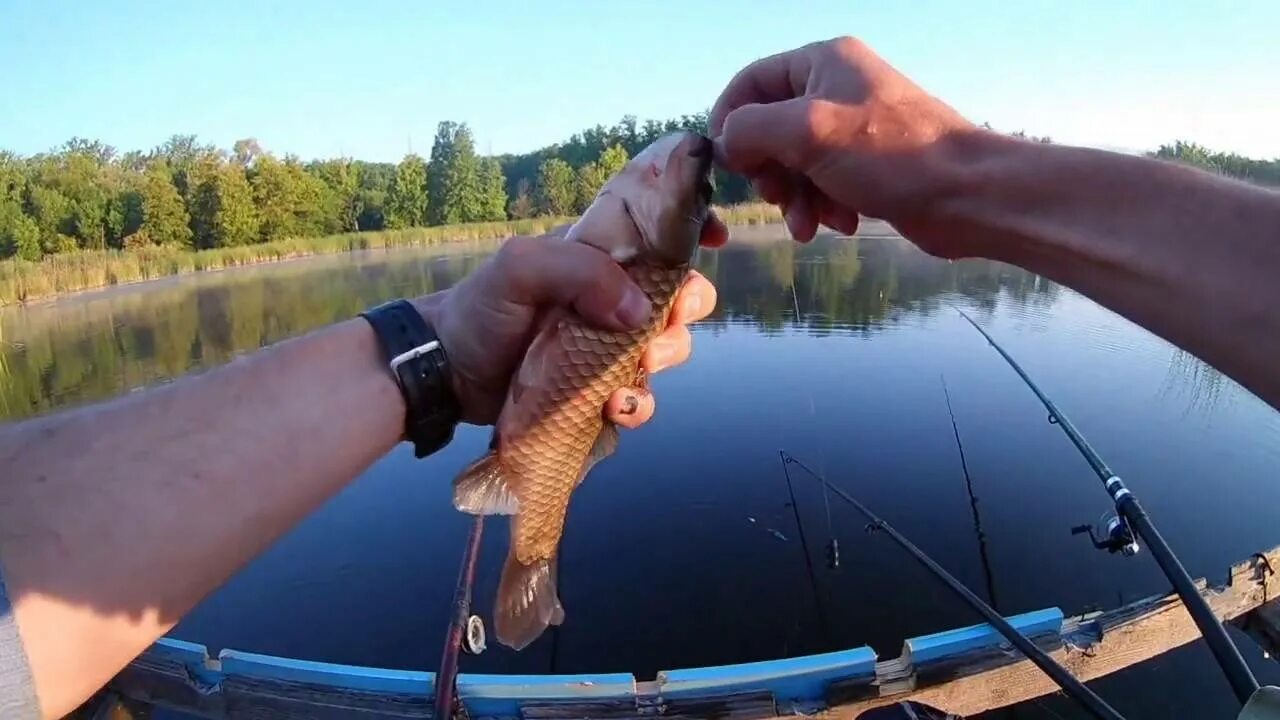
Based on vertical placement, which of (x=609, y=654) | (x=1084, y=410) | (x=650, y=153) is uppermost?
(x=650, y=153)

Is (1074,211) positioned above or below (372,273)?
above

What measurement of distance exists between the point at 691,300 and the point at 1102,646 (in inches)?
121

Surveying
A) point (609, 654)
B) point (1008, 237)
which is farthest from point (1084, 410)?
point (1008, 237)

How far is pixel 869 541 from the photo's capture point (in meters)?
8.09

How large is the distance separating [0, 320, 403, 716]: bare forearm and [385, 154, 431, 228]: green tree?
2538 inches

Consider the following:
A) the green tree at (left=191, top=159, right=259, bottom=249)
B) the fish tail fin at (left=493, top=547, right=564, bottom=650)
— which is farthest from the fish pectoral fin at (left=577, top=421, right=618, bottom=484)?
the green tree at (left=191, top=159, right=259, bottom=249)

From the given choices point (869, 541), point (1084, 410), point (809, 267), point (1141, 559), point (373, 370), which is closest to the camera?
point (373, 370)

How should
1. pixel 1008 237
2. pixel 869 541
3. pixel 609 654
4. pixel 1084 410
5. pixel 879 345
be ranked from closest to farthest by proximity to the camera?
1. pixel 1008 237
2. pixel 609 654
3. pixel 869 541
4. pixel 1084 410
5. pixel 879 345

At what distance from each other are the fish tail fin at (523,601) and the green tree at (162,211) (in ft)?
178

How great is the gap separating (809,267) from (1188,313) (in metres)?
25.0

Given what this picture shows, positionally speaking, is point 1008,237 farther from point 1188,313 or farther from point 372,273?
point 372,273

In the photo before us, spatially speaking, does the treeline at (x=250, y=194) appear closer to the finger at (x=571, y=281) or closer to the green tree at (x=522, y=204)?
the green tree at (x=522, y=204)

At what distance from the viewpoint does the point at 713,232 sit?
232 cm

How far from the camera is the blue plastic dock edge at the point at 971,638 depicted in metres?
3.75
